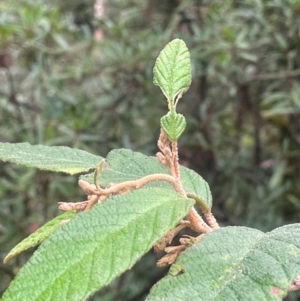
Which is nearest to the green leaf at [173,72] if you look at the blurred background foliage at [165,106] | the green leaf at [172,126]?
the green leaf at [172,126]

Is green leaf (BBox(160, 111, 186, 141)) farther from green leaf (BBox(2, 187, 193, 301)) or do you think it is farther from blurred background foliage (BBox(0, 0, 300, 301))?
blurred background foliage (BBox(0, 0, 300, 301))

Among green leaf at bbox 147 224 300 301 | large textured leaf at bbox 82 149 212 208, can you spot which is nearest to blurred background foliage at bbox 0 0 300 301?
large textured leaf at bbox 82 149 212 208

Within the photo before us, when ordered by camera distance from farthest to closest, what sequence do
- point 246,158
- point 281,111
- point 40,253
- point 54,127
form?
point 246,158
point 54,127
point 281,111
point 40,253

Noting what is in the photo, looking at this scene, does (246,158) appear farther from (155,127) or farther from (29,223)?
(29,223)

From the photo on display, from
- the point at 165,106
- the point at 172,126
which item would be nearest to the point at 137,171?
the point at 172,126

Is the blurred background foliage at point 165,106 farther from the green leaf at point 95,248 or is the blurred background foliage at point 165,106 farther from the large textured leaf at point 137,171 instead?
the green leaf at point 95,248

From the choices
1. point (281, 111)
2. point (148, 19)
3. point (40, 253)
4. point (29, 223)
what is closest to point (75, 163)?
point (40, 253)
